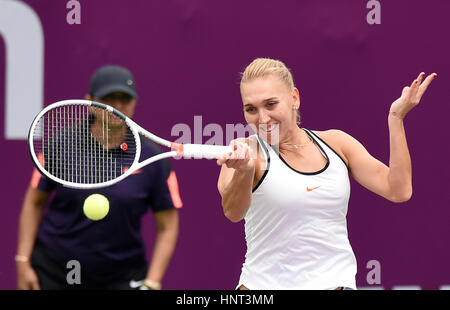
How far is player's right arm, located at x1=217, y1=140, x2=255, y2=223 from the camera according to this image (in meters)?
2.56

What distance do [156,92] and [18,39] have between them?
0.74 m

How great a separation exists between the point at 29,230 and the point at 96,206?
0.37 m

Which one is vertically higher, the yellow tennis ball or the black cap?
the black cap

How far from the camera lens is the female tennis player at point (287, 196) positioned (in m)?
2.71

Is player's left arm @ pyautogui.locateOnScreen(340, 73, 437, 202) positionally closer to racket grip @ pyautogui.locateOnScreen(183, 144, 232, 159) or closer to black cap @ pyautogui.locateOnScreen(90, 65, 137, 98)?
racket grip @ pyautogui.locateOnScreen(183, 144, 232, 159)

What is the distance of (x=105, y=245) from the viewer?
353cm

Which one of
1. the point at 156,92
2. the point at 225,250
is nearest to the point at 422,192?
the point at 225,250

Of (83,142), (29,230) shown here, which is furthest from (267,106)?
(29,230)

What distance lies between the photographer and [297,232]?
107 inches

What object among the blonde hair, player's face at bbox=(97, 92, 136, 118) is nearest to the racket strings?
player's face at bbox=(97, 92, 136, 118)

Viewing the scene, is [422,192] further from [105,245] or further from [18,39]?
[18,39]

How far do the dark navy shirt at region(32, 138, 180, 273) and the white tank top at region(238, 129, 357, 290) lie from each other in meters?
0.90

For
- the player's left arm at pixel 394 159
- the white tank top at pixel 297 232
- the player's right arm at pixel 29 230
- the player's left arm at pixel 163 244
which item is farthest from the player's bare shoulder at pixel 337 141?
the player's right arm at pixel 29 230

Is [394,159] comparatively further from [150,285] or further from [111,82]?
[111,82]
